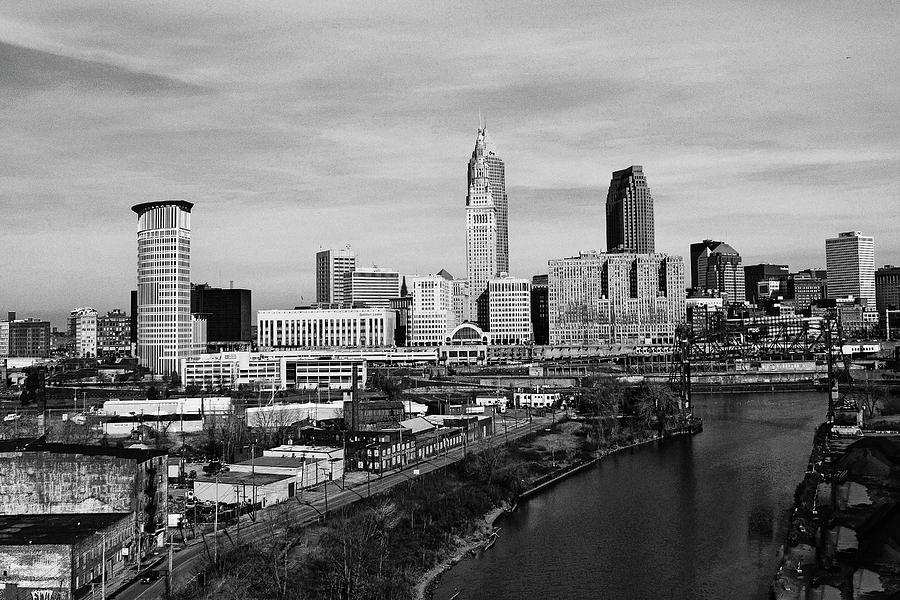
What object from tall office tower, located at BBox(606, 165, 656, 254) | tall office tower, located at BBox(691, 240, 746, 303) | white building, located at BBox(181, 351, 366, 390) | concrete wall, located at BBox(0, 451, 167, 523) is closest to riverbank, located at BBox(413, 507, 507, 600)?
concrete wall, located at BBox(0, 451, 167, 523)

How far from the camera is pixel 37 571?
13414mm

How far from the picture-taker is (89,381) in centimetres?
5581

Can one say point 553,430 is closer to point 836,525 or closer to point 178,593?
point 836,525

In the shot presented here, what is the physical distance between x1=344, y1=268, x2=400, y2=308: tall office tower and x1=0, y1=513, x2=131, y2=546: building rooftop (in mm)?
81745

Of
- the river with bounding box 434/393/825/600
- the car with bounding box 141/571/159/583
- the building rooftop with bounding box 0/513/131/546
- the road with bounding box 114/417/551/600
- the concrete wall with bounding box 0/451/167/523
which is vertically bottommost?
the river with bounding box 434/393/825/600

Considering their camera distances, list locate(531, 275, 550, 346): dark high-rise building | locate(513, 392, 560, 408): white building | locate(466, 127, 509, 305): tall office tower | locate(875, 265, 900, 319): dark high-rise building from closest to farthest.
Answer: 1. locate(513, 392, 560, 408): white building
2. locate(531, 275, 550, 346): dark high-rise building
3. locate(466, 127, 509, 305): tall office tower
4. locate(875, 265, 900, 319): dark high-rise building

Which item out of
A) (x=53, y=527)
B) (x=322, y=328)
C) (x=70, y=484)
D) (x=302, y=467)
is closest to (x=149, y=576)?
(x=53, y=527)

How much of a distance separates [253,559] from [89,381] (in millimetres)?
45515

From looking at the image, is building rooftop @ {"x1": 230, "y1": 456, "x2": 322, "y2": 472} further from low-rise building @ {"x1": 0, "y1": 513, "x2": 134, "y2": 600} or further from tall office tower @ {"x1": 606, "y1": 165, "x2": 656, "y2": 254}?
tall office tower @ {"x1": 606, "y1": 165, "x2": 656, "y2": 254}

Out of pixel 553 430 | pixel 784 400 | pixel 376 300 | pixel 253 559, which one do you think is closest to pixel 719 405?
pixel 784 400

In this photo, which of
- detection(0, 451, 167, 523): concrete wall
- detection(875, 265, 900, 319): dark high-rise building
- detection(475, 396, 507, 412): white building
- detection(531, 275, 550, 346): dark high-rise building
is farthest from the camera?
detection(875, 265, 900, 319): dark high-rise building

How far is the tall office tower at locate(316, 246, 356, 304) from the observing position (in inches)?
4146

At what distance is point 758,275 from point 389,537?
126804 mm

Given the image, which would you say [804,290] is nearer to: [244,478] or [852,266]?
[852,266]
